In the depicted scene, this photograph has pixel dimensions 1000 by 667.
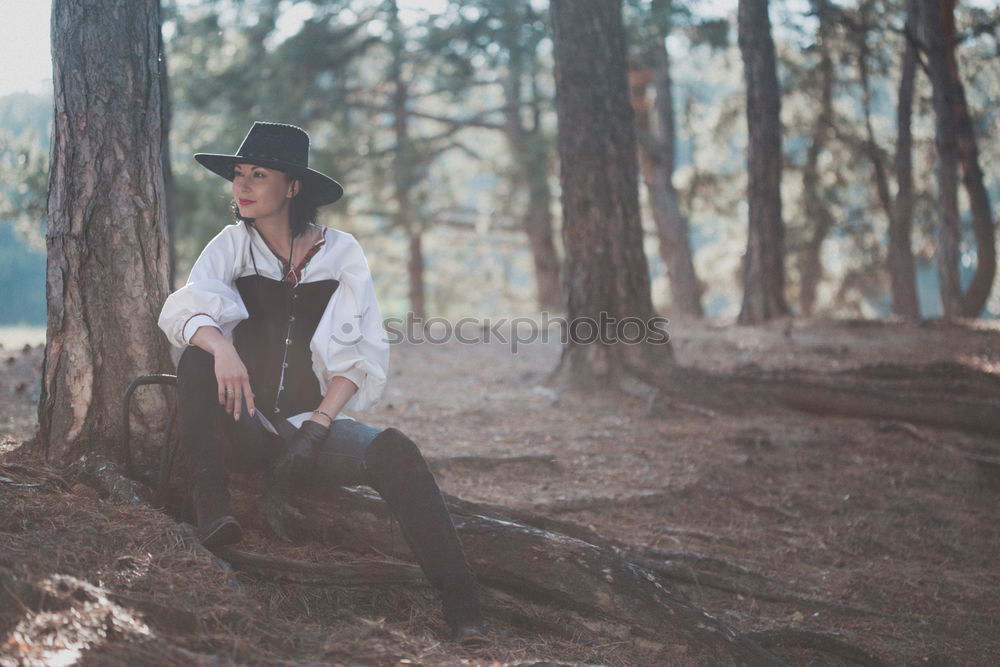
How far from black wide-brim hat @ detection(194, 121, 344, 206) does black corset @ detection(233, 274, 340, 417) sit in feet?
1.46

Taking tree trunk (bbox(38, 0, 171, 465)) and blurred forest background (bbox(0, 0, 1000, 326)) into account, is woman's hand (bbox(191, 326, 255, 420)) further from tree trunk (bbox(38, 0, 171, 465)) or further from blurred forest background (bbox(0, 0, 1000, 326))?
blurred forest background (bbox(0, 0, 1000, 326))

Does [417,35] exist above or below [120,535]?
above

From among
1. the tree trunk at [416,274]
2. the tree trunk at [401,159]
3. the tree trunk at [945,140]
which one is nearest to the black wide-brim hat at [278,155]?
the tree trunk at [945,140]

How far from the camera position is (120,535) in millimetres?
2875

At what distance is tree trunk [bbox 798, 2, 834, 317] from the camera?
16594mm

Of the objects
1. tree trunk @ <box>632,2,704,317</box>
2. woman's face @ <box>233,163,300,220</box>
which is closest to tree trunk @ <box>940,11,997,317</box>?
tree trunk @ <box>632,2,704,317</box>

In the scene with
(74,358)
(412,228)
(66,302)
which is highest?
(412,228)

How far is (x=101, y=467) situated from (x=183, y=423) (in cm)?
61

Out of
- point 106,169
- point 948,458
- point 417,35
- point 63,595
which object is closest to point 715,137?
point 417,35

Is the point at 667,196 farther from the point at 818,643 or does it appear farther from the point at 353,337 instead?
the point at 353,337

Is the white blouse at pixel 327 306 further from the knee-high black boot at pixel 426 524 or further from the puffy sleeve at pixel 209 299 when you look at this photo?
the knee-high black boot at pixel 426 524

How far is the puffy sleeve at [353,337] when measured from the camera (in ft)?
10.8

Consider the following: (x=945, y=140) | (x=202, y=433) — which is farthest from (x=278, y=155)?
(x=945, y=140)

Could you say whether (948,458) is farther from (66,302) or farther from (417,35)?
(417,35)
